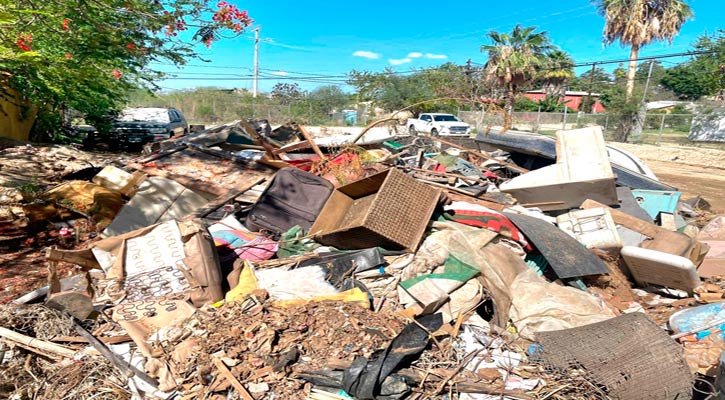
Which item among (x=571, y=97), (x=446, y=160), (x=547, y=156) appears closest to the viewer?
(x=547, y=156)

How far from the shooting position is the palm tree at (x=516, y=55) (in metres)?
24.4

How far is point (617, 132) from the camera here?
2127 centimetres

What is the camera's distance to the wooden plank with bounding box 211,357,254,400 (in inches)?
97.5

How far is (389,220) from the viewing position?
4.04 m

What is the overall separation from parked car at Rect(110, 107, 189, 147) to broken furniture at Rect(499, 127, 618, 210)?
895cm

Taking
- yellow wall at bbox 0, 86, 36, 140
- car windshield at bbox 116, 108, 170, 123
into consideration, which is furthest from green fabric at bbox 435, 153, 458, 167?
car windshield at bbox 116, 108, 170, 123

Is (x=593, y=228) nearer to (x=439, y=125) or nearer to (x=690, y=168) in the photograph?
(x=690, y=168)

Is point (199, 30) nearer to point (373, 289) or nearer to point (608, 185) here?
point (373, 289)

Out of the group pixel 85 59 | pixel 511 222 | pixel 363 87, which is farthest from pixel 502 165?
pixel 363 87

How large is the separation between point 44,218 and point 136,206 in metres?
1.26

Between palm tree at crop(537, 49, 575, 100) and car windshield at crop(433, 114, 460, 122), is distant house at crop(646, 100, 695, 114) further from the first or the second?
car windshield at crop(433, 114, 460, 122)

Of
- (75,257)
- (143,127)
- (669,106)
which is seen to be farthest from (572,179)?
(669,106)

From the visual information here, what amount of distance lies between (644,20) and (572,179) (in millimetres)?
23673

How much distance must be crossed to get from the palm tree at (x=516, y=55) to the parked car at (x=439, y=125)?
4.40 metres
